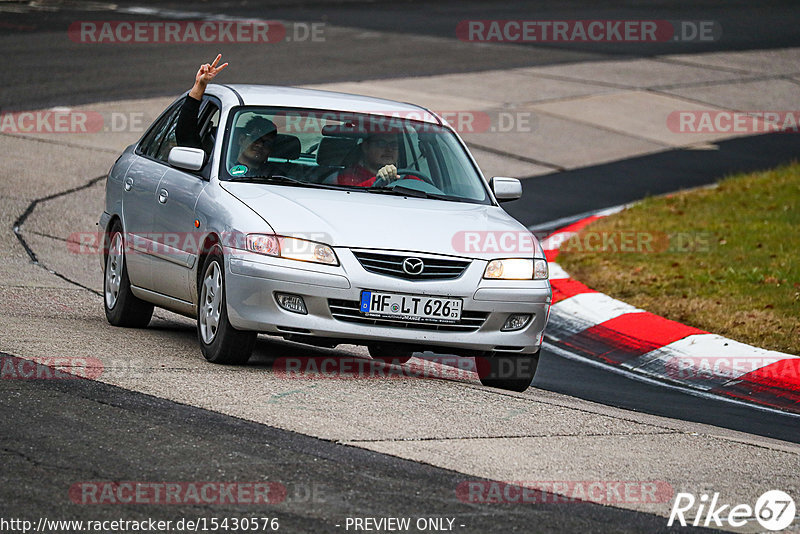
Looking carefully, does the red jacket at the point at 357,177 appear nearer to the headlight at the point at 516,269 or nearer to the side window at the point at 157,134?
the headlight at the point at 516,269

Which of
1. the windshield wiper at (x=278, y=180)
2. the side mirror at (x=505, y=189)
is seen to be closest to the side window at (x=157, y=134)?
the windshield wiper at (x=278, y=180)

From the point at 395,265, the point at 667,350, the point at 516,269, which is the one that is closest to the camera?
the point at 395,265

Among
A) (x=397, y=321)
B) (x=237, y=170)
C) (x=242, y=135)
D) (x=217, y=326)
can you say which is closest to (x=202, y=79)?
(x=242, y=135)

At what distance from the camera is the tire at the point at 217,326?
7645 mm

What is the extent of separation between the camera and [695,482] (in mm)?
6062

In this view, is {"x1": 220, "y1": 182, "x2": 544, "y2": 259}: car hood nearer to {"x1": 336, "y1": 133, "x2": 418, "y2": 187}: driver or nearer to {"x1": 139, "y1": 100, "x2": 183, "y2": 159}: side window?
{"x1": 336, "y1": 133, "x2": 418, "y2": 187}: driver

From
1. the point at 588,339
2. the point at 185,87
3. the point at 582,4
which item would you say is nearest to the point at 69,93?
the point at 185,87

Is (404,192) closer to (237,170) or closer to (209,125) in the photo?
(237,170)

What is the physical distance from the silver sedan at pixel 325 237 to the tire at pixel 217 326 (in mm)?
12

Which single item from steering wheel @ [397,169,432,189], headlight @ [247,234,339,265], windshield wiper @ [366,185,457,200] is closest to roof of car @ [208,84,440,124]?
steering wheel @ [397,169,432,189]

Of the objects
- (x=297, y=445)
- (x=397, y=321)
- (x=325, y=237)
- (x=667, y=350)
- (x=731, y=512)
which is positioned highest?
(x=325, y=237)

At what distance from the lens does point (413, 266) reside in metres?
7.49

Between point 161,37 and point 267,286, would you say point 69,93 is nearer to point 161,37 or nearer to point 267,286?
point 161,37

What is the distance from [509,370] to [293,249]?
1.61 m
